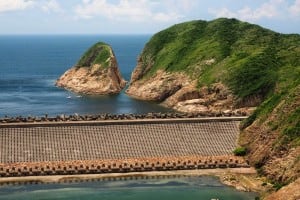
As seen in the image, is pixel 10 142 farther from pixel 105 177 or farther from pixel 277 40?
pixel 277 40

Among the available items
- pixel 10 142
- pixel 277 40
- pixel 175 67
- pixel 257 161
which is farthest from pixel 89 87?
pixel 257 161

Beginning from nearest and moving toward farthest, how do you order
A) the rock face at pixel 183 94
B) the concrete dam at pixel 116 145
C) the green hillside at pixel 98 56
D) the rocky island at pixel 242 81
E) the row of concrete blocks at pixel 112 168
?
the row of concrete blocks at pixel 112 168 < the rocky island at pixel 242 81 < the concrete dam at pixel 116 145 < the rock face at pixel 183 94 < the green hillside at pixel 98 56

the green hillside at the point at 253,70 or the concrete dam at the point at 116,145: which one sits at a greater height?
the green hillside at the point at 253,70

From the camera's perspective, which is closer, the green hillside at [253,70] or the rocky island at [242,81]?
the rocky island at [242,81]

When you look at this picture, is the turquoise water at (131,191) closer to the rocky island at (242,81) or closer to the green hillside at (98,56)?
the rocky island at (242,81)

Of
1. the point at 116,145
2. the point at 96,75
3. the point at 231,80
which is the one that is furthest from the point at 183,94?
the point at 116,145

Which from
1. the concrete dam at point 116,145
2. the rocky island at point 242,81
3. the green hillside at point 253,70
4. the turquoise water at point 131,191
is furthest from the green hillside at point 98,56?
the turquoise water at point 131,191

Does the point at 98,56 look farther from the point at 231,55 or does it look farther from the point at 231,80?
the point at 231,80
